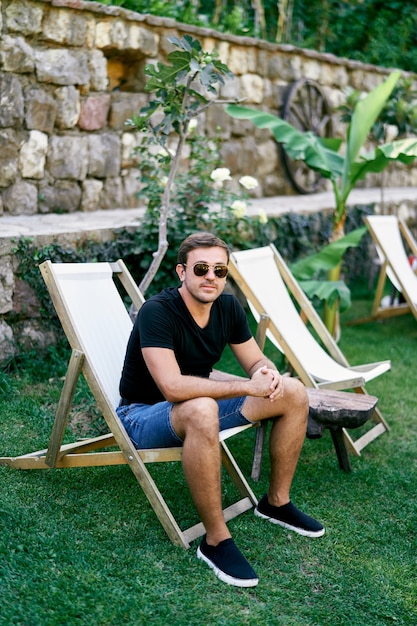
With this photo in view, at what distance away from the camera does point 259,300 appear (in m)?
4.71

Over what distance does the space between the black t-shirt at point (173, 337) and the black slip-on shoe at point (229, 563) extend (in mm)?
746

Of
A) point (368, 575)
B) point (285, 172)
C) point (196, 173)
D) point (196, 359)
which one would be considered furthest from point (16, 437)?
point (285, 172)

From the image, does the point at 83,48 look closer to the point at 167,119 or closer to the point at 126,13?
the point at 126,13

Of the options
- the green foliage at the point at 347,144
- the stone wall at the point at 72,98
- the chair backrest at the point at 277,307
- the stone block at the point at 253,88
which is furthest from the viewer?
the stone block at the point at 253,88

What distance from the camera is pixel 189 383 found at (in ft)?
10.4

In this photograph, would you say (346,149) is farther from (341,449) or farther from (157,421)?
(157,421)

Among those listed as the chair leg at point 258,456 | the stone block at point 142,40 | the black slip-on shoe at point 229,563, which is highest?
the stone block at point 142,40

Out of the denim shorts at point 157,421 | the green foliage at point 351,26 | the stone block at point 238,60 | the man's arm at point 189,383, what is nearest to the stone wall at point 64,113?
the stone block at point 238,60

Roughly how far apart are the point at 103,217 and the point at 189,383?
338 centimetres

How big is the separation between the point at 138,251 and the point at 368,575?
309 cm

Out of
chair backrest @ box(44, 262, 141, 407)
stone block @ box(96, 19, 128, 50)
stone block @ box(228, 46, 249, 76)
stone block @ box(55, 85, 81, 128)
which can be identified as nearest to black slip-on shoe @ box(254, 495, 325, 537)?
chair backrest @ box(44, 262, 141, 407)

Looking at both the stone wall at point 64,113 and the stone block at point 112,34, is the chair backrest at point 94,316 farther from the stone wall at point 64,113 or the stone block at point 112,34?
the stone block at point 112,34

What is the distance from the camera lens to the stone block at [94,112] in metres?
6.46

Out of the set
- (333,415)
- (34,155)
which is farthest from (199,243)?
(34,155)
